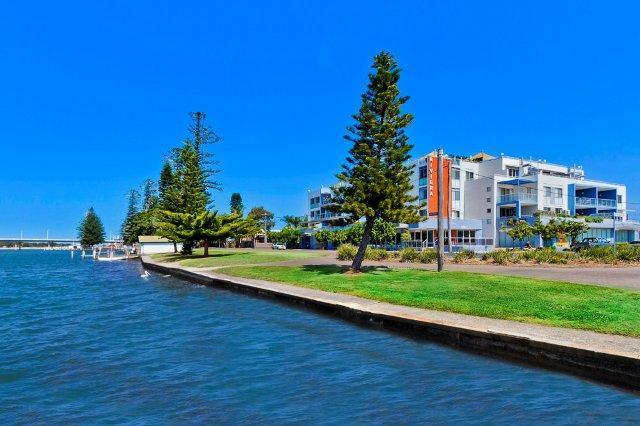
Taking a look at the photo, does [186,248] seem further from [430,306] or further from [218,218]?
[430,306]

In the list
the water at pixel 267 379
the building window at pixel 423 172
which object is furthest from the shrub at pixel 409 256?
the building window at pixel 423 172

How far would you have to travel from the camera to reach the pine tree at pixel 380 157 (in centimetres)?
2050

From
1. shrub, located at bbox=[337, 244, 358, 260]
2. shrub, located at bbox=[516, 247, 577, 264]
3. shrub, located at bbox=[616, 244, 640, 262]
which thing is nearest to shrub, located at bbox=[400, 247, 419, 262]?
shrub, located at bbox=[337, 244, 358, 260]

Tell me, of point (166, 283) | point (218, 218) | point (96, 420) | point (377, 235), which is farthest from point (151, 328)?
point (377, 235)

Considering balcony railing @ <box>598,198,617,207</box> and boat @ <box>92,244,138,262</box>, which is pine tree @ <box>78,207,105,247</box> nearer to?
boat @ <box>92,244,138,262</box>

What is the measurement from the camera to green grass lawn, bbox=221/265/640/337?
34.2ft

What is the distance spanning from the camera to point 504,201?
5353 cm

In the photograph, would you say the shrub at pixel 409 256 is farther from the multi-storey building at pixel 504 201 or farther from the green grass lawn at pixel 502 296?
the multi-storey building at pixel 504 201

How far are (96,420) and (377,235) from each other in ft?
137

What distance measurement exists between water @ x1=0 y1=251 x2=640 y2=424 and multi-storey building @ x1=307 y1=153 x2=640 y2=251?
39.1 metres

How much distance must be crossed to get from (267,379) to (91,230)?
141 metres

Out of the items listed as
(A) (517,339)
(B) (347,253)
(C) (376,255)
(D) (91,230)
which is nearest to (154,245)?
(B) (347,253)

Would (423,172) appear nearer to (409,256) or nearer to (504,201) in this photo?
(504,201)

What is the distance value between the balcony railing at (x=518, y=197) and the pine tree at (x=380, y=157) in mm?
35075
